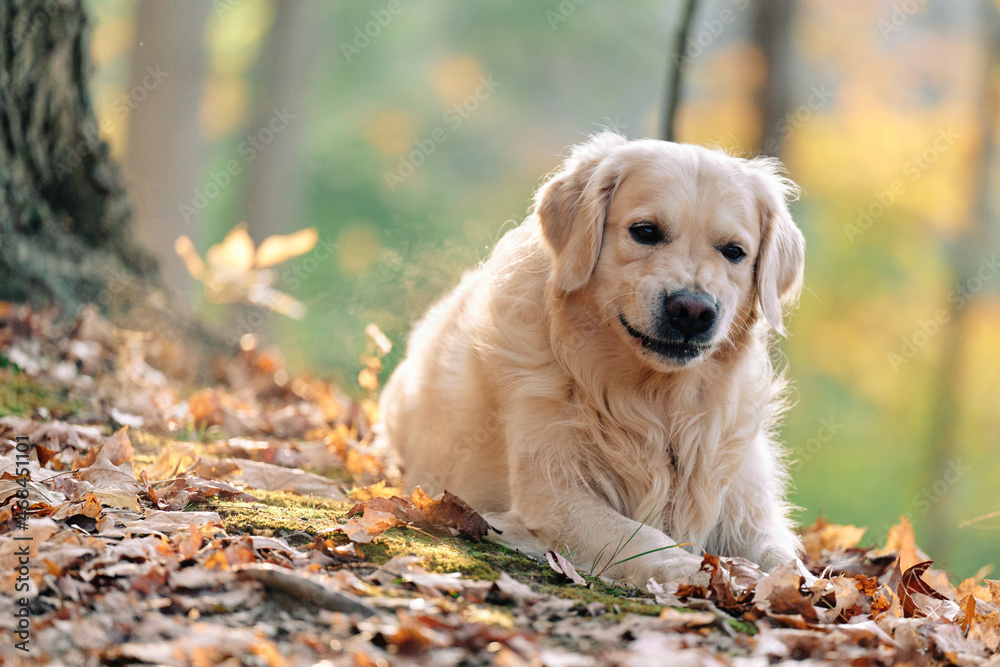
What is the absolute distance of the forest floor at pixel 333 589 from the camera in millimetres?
1802

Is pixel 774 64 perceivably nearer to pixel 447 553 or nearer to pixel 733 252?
pixel 733 252

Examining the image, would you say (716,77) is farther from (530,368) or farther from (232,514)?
(232,514)

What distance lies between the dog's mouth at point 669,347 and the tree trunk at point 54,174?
11.5 feet

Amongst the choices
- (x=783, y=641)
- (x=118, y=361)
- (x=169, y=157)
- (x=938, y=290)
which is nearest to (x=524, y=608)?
(x=783, y=641)

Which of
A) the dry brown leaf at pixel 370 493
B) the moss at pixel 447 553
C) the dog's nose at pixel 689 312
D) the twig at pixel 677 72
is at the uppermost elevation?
the twig at pixel 677 72

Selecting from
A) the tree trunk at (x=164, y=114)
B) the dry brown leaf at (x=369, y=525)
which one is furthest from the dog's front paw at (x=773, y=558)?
the tree trunk at (x=164, y=114)

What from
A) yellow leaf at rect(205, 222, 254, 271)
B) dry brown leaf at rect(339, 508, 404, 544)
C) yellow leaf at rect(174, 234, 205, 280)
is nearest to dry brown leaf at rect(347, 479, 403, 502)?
dry brown leaf at rect(339, 508, 404, 544)

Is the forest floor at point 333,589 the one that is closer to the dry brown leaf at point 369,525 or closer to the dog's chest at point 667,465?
the dry brown leaf at point 369,525

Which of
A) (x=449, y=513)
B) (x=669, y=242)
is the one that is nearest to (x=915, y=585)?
(x=669, y=242)

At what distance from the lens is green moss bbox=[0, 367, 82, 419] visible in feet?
12.0

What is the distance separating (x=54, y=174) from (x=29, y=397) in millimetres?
1826

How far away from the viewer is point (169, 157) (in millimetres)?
9406

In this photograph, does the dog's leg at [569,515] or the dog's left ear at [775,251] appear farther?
the dog's left ear at [775,251]

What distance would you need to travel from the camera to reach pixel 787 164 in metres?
8.73
